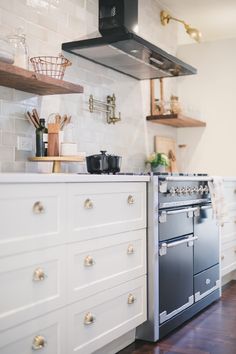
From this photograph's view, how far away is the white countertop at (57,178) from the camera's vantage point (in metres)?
1.76

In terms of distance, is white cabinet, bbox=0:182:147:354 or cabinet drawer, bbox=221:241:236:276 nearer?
white cabinet, bbox=0:182:147:354

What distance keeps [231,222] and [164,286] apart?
162cm

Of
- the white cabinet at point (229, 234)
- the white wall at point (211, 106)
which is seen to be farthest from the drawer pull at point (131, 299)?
the white wall at point (211, 106)

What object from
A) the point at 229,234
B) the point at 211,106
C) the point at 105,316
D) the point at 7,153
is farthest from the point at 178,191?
the point at 211,106

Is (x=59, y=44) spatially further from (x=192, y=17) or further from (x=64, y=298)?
(x=192, y=17)

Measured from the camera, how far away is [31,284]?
1877 millimetres

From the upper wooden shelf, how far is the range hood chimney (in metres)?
0.46

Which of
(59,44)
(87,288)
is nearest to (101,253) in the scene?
(87,288)

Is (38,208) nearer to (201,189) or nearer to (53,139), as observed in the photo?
(53,139)

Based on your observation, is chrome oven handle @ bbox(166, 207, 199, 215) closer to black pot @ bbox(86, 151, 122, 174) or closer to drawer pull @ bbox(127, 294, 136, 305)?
black pot @ bbox(86, 151, 122, 174)

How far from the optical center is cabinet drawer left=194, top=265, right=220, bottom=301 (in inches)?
131

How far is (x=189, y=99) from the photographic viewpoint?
499 centimetres

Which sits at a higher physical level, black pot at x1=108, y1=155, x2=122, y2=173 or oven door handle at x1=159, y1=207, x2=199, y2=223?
black pot at x1=108, y1=155, x2=122, y2=173

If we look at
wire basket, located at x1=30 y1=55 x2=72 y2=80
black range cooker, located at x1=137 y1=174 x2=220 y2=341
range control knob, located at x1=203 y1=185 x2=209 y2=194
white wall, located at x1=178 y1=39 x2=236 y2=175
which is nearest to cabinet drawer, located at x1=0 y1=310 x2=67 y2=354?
black range cooker, located at x1=137 y1=174 x2=220 y2=341
